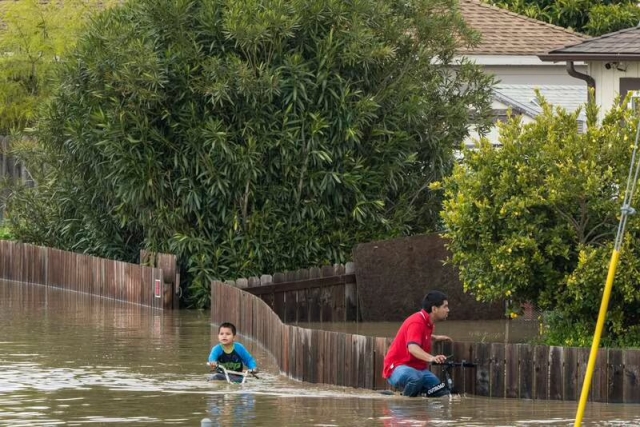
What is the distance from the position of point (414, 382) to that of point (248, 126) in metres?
11.3

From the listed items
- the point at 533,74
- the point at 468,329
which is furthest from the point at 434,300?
the point at 533,74

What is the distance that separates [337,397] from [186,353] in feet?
16.6

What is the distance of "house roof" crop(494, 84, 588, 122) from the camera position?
36250 mm

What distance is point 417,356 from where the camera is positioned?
1631 cm

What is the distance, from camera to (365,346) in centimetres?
1719

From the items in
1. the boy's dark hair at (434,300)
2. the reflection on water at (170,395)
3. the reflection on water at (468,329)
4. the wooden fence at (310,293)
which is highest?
the wooden fence at (310,293)

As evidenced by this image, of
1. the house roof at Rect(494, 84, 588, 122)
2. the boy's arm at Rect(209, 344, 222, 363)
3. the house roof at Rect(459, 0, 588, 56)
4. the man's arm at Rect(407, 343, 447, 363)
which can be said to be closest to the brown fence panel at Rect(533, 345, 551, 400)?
the man's arm at Rect(407, 343, 447, 363)

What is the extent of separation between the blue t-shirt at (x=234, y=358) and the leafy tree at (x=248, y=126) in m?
8.72

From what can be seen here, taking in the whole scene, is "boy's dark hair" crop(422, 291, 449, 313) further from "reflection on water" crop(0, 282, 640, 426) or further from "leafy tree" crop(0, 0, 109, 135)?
"leafy tree" crop(0, 0, 109, 135)

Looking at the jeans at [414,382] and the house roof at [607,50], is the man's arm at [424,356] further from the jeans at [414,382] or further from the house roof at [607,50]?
the house roof at [607,50]

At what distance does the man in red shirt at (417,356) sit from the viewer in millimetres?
16453

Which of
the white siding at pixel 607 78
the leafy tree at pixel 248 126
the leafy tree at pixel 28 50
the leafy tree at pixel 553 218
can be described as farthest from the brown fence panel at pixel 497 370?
the leafy tree at pixel 28 50

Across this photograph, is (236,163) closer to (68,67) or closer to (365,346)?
(68,67)

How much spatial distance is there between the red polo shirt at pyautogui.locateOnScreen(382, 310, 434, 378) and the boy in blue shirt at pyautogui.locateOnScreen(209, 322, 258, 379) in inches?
85.6
